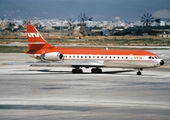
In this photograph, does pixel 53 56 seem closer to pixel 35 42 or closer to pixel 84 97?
pixel 35 42

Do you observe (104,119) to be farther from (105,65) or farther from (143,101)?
(105,65)

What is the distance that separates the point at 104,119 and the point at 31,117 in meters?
3.62

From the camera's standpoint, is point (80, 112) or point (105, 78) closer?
point (80, 112)

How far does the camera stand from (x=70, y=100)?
35.4 metres

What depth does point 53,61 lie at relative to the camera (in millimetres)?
57406

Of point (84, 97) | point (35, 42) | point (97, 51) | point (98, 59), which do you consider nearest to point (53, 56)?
point (35, 42)

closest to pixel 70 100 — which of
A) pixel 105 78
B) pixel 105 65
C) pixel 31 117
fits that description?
pixel 31 117

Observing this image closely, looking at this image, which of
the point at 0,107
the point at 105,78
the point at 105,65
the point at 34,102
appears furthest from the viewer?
the point at 105,65

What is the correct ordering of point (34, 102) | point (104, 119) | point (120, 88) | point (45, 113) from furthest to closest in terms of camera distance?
1. point (120, 88)
2. point (34, 102)
3. point (45, 113)
4. point (104, 119)

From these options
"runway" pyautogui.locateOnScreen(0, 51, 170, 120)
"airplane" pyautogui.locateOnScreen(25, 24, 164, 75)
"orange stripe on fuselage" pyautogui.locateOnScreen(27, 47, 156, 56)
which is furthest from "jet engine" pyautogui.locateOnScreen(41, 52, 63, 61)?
"runway" pyautogui.locateOnScreen(0, 51, 170, 120)

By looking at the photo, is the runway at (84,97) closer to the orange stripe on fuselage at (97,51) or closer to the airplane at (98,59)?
the airplane at (98,59)

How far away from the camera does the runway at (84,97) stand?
2959 centimetres

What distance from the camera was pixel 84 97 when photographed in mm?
36938

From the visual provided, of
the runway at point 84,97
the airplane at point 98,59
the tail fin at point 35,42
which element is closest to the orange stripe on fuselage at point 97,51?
the airplane at point 98,59
